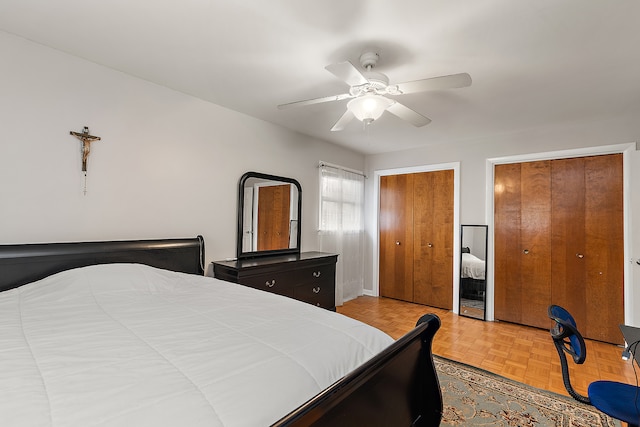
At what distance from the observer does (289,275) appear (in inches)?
126

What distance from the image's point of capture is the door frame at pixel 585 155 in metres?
3.08

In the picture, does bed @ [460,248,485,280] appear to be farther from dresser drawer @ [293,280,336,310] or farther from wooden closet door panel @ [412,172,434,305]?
dresser drawer @ [293,280,336,310]

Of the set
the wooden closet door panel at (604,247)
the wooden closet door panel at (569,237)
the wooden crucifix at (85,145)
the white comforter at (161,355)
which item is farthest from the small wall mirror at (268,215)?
the wooden closet door panel at (604,247)

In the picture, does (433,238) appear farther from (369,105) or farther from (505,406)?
(369,105)

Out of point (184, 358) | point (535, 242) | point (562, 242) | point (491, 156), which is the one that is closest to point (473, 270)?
point (535, 242)

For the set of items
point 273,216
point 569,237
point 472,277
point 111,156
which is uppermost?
point 111,156

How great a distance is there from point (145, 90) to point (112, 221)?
112cm

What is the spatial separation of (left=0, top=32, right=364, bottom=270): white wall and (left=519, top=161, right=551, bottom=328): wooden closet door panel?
3294 mm

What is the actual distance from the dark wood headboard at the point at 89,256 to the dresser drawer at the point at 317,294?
108cm

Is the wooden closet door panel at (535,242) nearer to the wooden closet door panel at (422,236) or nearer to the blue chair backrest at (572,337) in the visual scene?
the wooden closet door panel at (422,236)

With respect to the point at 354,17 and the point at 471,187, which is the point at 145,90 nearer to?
the point at 354,17

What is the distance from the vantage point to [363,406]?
98 cm

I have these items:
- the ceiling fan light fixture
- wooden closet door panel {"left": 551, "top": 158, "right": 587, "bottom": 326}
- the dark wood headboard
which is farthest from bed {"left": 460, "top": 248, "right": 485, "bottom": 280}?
the dark wood headboard

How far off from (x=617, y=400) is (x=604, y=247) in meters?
2.59
